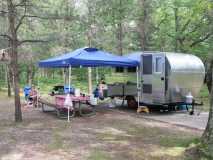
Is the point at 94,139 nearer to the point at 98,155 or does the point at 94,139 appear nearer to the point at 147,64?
the point at 98,155

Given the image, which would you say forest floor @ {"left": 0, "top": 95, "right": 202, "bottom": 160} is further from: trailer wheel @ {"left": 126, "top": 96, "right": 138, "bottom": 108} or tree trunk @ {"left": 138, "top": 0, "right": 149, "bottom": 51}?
tree trunk @ {"left": 138, "top": 0, "right": 149, "bottom": 51}

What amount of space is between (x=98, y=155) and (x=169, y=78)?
6059mm

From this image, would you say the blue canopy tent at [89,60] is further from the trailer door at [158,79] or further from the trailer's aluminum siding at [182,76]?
the trailer's aluminum siding at [182,76]

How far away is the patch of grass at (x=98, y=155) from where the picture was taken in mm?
5861

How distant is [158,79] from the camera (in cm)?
1181

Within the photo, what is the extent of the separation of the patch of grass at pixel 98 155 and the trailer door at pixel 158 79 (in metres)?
5.76

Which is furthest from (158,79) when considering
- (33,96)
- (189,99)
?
(33,96)

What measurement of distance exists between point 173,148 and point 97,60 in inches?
221

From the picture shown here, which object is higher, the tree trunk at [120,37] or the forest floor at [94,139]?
the tree trunk at [120,37]

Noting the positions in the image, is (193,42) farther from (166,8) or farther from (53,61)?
(53,61)

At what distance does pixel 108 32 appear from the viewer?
2134cm

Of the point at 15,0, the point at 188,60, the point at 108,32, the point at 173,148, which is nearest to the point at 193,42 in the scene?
the point at 108,32

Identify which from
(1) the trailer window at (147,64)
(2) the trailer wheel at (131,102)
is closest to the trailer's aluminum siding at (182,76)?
(1) the trailer window at (147,64)

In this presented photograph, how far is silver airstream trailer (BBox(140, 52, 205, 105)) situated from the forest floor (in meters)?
1.59
